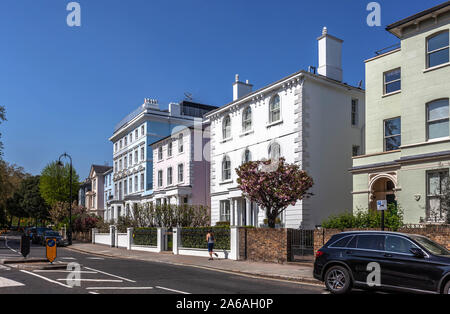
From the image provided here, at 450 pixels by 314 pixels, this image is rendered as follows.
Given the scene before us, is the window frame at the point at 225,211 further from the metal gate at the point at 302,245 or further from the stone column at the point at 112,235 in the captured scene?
the metal gate at the point at 302,245

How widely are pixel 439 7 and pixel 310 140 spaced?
31.7ft

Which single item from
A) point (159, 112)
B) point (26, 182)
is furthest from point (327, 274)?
point (26, 182)

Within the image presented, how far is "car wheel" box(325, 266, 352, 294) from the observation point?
11.3 m

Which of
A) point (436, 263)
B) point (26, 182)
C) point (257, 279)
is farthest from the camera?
point (26, 182)

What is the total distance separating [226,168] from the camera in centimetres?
3288

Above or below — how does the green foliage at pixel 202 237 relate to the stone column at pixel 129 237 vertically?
above

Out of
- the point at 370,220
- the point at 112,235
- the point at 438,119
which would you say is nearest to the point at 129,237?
the point at 112,235

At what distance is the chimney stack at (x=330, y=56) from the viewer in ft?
90.9

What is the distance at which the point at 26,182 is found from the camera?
81.9 metres

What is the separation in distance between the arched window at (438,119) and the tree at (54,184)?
60143 millimetres

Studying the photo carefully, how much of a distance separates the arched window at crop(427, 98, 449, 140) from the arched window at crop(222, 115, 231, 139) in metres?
15.5

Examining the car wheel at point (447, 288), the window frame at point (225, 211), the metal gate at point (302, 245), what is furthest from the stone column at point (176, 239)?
the car wheel at point (447, 288)
